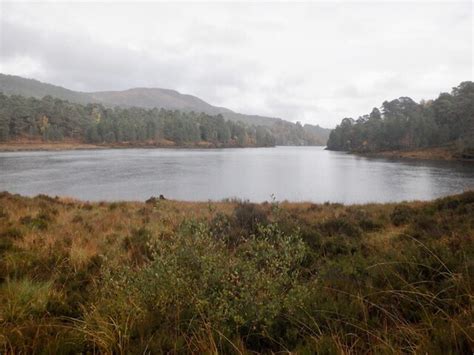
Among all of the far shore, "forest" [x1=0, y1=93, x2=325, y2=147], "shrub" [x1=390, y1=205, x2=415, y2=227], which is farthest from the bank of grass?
"forest" [x1=0, y1=93, x2=325, y2=147]

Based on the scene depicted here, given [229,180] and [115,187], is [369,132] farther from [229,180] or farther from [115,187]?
[115,187]

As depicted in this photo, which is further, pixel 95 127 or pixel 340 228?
pixel 95 127

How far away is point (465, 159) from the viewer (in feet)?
220

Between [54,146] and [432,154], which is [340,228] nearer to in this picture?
[432,154]

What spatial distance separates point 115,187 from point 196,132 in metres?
137

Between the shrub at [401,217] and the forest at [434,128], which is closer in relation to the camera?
the shrub at [401,217]

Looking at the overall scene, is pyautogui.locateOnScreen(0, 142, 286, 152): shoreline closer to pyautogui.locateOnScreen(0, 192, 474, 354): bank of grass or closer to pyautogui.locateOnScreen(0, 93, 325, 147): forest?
pyautogui.locateOnScreen(0, 93, 325, 147): forest

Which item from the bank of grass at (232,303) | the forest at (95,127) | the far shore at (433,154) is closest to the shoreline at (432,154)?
the far shore at (433,154)

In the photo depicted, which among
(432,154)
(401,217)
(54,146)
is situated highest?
(432,154)

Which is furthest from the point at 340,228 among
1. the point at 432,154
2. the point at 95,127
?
the point at 95,127

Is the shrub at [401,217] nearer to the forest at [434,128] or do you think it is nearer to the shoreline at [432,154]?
the shoreline at [432,154]

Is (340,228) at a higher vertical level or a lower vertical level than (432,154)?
lower

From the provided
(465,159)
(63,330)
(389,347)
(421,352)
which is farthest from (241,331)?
(465,159)

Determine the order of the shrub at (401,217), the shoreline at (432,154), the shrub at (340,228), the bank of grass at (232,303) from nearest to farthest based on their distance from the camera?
the bank of grass at (232,303), the shrub at (340,228), the shrub at (401,217), the shoreline at (432,154)
